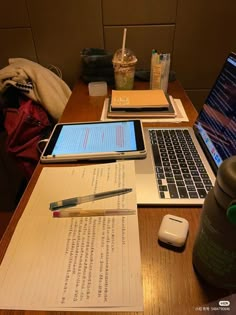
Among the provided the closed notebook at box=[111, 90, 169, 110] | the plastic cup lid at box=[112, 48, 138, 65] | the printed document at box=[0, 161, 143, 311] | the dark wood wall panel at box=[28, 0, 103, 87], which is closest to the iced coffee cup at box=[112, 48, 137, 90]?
the plastic cup lid at box=[112, 48, 138, 65]

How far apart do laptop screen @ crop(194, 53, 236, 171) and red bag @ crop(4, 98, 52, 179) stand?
631mm

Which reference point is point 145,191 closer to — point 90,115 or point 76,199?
point 76,199

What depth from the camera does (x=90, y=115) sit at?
0.88 m

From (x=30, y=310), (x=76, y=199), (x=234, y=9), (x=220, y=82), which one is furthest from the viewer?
(x=234, y=9)

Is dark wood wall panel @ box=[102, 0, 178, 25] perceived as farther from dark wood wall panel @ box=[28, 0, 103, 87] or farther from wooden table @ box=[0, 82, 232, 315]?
wooden table @ box=[0, 82, 232, 315]

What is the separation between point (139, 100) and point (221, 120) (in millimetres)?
369

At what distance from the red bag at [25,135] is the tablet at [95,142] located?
25cm

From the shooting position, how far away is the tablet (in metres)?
0.61

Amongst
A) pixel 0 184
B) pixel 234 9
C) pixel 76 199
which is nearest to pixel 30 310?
pixel 76 199

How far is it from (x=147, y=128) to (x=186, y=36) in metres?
0.83

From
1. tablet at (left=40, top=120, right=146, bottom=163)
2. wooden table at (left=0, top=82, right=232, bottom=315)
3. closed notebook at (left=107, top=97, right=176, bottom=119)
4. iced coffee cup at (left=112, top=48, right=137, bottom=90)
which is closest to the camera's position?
wooden table at (left=0, top=82, right=232, bottom=315)

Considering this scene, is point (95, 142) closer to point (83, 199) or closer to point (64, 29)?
point (83, 199)

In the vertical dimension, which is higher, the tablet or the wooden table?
the tablet

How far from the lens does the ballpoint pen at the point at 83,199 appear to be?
0.48 meters
